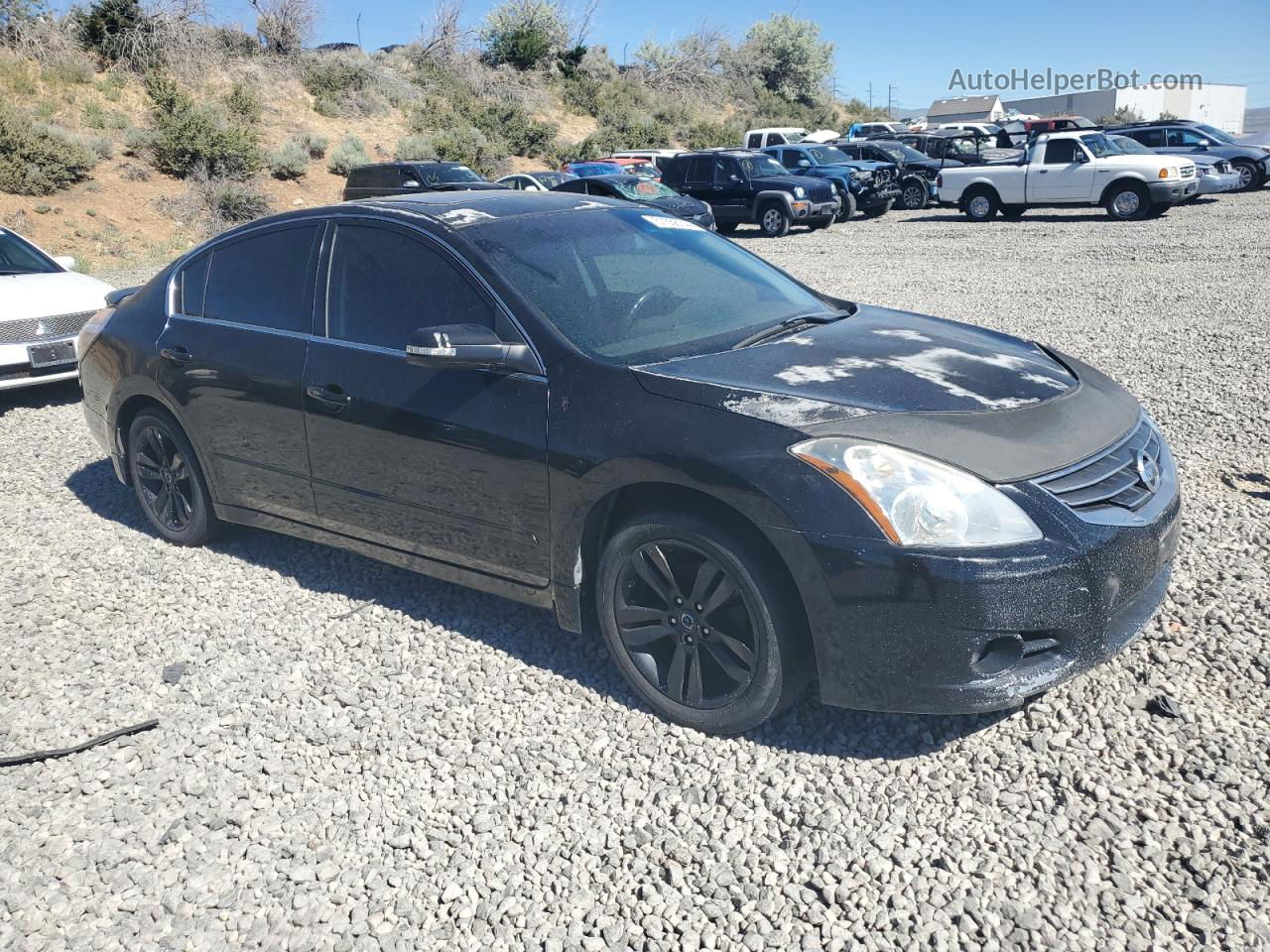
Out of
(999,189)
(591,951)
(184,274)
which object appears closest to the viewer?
(591,951)

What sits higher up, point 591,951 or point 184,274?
point 184,274

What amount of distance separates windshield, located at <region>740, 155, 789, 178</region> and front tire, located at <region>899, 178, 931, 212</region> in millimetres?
4864

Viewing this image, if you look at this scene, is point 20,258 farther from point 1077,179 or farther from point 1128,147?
point 1128,147

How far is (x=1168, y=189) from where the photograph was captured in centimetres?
2028

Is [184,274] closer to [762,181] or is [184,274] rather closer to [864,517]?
[864,517]

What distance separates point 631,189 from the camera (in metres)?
20.6

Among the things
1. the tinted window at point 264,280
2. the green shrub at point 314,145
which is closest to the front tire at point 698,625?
the tinted window at point 264,280

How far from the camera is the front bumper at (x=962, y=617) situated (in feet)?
9.83

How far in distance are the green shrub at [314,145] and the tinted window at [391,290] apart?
30969mm

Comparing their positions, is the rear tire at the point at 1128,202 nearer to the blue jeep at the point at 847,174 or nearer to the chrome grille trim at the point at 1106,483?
the blue jeep at the point at 847,174

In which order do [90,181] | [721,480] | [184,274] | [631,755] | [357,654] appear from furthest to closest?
[90,181], [184,274], [357,654], [631,755], [721,480]

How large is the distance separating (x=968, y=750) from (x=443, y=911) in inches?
65.5

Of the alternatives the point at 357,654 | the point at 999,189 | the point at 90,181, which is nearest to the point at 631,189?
the point at 999,189

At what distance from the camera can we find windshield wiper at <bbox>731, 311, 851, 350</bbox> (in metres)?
3.98
